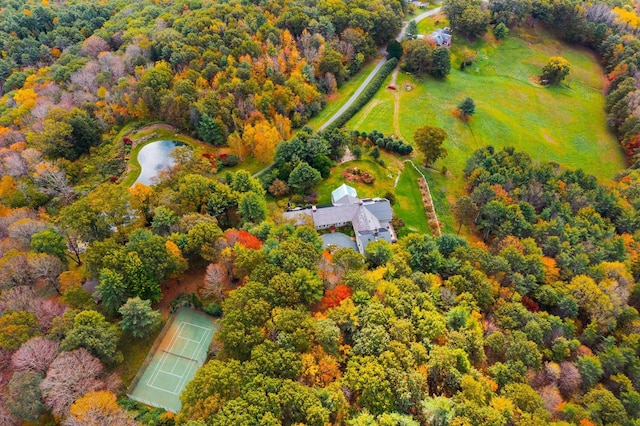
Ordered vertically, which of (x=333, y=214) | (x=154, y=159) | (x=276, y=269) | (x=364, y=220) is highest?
(x=276, y=269)

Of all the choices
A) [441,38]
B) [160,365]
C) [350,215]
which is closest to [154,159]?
[350,215]

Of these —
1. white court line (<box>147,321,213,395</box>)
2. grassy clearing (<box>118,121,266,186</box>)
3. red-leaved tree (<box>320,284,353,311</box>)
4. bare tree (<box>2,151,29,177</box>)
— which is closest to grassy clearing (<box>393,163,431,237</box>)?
red-leaved tree (<box>320,284,353,311</box>)

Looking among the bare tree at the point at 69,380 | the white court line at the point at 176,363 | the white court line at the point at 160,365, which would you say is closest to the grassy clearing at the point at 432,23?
the white court line at the point at 176,363

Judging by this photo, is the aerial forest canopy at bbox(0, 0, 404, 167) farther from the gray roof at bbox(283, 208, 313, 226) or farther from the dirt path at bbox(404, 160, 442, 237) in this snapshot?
the dirt path at bbox(404, 160, 442, 237)

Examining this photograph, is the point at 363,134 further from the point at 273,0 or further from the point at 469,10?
the point at 469,10

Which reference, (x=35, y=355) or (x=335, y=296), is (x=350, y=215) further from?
(x=35, y=355)
